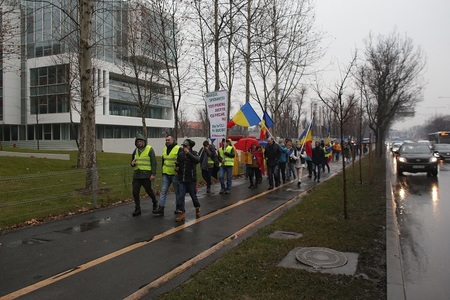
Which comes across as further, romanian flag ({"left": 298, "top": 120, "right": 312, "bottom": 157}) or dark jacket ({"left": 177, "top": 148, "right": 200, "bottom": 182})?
romanian flag ({"left": 298, "top": 120, "right": 312, "bottom": 157})

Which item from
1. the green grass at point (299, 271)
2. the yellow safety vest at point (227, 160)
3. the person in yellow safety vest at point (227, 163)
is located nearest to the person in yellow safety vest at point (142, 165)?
the green grass at point (299, 271)

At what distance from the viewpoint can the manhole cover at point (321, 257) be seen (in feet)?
16.1

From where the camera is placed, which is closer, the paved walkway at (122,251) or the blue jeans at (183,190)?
the paved walkway at (122,251)

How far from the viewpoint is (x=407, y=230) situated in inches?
290

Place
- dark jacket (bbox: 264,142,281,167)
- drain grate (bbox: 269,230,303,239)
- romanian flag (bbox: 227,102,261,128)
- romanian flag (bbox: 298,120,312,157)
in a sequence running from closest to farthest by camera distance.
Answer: drain grate (bbox: 269,230,303,239), dark jacket (bbox: 264,142,281,167), romanian flag (bbox: 227,102,261,128), romanian flag (bbox: 298,120,312,157)

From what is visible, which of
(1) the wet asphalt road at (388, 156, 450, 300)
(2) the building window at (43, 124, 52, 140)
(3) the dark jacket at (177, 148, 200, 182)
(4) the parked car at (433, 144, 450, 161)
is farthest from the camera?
(2) the building window at (43, 124, 52, 140)

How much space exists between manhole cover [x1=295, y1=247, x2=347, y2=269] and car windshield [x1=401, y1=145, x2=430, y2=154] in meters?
16.0

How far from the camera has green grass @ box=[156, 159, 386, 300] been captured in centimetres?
402

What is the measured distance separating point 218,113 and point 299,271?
10.3 m

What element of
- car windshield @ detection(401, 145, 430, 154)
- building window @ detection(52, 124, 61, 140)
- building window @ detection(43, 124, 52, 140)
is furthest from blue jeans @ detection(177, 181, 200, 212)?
building window @ detection(43, 124, 52, 140)

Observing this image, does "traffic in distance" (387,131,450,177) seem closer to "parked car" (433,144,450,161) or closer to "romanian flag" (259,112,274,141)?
"romanian flag" (259,112,274,141)

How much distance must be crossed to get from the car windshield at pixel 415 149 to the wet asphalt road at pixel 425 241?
22.0 ft

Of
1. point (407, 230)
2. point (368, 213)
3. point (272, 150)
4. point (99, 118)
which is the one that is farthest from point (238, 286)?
point (99, 118)

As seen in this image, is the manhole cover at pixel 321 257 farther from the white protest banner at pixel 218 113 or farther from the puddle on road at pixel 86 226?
the white protest banner at pixel 218 113
